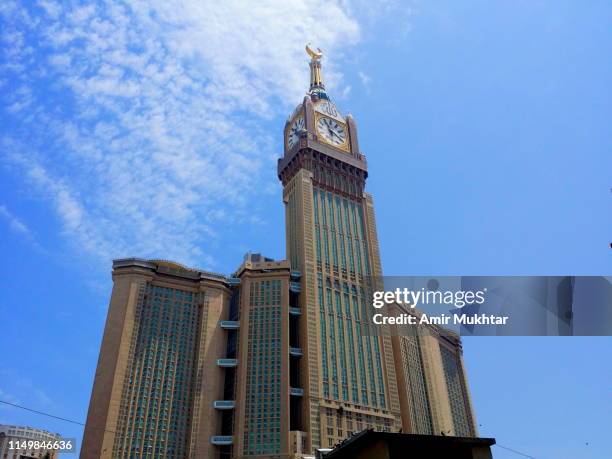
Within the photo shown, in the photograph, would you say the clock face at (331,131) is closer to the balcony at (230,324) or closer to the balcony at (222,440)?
the balcony at (230,324)

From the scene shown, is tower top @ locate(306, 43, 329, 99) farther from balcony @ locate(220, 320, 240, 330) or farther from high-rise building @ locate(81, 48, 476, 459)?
balcony @ locate(220, 320, 240, 330)

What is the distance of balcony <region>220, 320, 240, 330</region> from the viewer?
96938 millimetres

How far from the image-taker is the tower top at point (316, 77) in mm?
133000

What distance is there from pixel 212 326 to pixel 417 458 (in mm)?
62688

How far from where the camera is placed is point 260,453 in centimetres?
8244

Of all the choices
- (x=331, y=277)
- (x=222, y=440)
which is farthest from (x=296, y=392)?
(x=331, y=277)

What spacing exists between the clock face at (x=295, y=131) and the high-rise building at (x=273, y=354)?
125 inches

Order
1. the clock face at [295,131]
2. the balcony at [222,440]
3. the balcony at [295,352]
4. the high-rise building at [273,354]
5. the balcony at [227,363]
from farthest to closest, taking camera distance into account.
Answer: the clock face at [295,131] → the balcony at [295,352] → the balcony at [227,363] → the balcony at [222,440] → the high-rise building at [273,354]

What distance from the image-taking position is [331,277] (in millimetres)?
103562

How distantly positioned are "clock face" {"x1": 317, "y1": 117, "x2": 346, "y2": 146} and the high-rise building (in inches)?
170

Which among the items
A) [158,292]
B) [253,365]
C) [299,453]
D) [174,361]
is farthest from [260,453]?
[158,292]

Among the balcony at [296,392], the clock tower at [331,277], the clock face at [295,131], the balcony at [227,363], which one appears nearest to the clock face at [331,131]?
the clock tower at [331,277]

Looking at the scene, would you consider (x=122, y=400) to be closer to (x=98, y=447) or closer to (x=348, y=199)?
(x=98, y=447)

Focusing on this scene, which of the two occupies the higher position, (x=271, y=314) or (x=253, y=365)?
(x=271, y=314)
